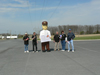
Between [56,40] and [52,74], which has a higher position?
[56,40]

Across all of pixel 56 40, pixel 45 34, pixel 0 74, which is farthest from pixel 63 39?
pixel 0 74

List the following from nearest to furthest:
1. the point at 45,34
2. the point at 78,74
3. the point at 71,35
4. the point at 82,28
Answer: the point at 78,74 < the point at 71,35 < the point at 45,34 < the point at 82,28

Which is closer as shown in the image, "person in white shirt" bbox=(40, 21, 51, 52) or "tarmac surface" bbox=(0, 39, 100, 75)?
"tarmac surface" bbox=(0, 39, 100, 75)

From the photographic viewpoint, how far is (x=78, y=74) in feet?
14.3

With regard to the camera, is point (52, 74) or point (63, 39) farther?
point (63, 39)

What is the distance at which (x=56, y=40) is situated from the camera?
11281 mm

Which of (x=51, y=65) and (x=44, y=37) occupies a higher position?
(x=44, y=37)

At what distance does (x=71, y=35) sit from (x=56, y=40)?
1.72 m

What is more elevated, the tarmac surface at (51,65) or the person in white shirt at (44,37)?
the person in white shirt at (44,37)

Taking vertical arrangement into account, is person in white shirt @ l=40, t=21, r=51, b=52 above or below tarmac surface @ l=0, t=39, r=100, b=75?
above

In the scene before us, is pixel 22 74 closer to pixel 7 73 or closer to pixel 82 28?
pixel 7 73

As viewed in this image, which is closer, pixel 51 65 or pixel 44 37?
pixel 51 65

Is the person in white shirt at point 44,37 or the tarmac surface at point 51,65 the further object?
the person in white shirt at point 44,37

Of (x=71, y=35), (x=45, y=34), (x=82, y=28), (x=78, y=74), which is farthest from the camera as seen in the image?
(x=82, y=28)
